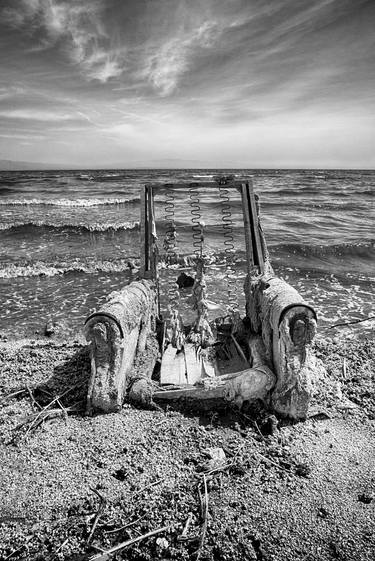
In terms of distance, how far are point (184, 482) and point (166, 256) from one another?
3515mm

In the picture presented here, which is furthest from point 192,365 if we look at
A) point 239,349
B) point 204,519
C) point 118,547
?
point 118,547

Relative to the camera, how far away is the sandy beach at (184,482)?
118 inches

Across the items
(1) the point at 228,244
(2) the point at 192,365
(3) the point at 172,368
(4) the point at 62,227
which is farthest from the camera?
(4) the point at 62,227

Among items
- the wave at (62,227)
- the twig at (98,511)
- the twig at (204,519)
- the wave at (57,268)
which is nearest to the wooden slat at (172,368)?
the twig at (204,519)

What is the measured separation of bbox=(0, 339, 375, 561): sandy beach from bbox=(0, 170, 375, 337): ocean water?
261 centimetres

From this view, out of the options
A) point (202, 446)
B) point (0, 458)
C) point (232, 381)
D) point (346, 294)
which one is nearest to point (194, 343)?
point (232, 381)

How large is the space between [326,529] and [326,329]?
17.1ft

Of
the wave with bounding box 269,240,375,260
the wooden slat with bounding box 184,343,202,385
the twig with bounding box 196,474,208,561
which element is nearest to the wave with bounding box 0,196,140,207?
the wave with bounding box 269,240,375,260

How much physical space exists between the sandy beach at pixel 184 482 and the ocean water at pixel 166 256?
8.57ft

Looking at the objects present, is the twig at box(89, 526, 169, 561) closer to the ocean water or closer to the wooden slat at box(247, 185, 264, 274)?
the ocean water

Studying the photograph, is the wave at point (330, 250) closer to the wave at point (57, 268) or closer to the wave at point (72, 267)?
the wave at point (72, 267)

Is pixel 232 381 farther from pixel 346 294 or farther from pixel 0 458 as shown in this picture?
pixel 346 294

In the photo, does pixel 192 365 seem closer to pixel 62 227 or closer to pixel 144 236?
pixel 144 236

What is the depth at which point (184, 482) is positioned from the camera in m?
3.56
